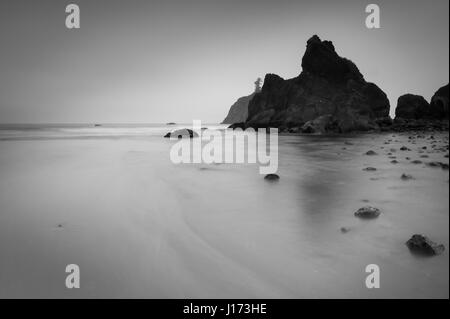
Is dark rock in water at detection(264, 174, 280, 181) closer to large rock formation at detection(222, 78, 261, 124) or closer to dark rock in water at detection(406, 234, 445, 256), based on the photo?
dark rock in water at detection(406, 234, 445, 256)

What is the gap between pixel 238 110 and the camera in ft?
574

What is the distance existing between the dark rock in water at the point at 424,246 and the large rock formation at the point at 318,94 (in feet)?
162

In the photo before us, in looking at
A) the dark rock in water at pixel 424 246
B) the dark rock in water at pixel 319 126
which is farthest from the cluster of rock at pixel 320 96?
the dark rock in water at pixel 424 246

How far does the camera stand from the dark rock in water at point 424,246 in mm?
2457

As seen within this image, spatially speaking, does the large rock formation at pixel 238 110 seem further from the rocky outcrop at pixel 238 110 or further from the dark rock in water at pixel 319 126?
the dark rock in water at pixel 319 126

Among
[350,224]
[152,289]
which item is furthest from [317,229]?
[152,289]

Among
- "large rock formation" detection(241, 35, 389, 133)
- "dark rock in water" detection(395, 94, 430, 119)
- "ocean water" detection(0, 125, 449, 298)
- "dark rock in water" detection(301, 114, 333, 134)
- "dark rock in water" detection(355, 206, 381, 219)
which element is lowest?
"ocean water" detection(0, 125, 449, 298)

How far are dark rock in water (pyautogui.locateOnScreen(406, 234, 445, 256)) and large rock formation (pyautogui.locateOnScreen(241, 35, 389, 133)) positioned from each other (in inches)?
1948

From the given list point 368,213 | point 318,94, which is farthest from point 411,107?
point 368,213

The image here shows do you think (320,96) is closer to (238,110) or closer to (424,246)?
(424,246)

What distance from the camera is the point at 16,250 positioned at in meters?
3.36

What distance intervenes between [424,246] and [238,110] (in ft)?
576

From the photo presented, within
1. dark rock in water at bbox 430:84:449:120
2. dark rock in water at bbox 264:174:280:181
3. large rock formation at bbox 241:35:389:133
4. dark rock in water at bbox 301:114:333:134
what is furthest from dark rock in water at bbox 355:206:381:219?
large rock formation at bbox 241:35:389:133

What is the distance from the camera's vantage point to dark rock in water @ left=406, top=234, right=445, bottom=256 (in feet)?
8.06
